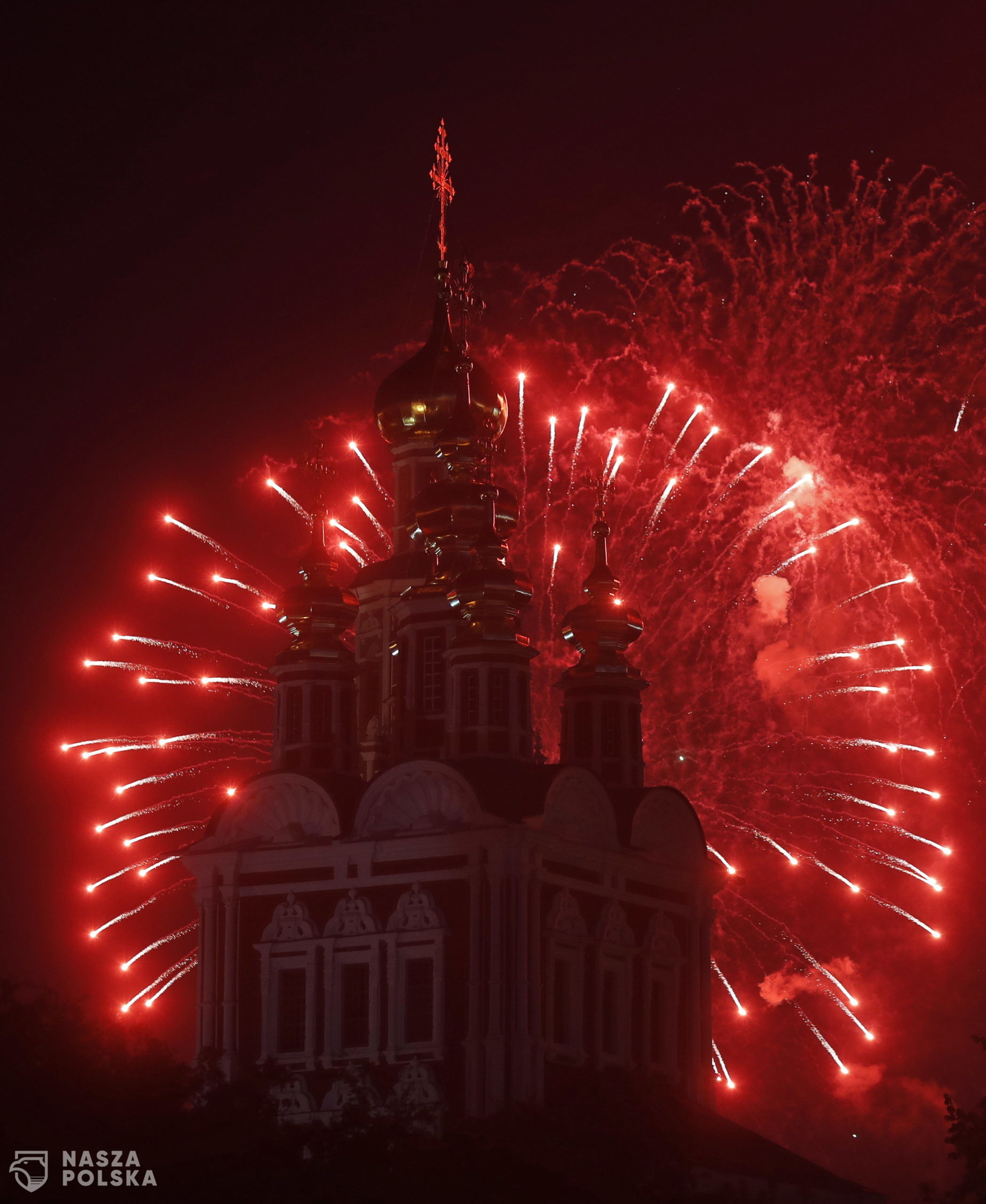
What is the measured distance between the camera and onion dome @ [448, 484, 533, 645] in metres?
58.6

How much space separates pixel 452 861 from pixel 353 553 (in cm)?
984

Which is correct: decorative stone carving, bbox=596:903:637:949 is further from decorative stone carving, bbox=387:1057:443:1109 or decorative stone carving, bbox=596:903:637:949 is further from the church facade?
decorative stone carving, bbox=387:1057:443:1109

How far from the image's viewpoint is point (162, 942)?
197ft

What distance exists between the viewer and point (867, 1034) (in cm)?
5978

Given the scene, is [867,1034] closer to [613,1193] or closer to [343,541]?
[613,1193]

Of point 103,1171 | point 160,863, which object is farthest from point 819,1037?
point 103,1171

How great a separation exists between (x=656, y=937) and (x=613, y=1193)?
29.4ft

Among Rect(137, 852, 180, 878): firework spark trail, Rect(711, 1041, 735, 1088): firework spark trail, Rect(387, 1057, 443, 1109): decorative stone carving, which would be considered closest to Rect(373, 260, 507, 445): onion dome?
Rect(137, 852, 180, 878): firework spark trail

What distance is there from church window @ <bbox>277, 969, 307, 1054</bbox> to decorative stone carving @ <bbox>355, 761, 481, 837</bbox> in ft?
9.01

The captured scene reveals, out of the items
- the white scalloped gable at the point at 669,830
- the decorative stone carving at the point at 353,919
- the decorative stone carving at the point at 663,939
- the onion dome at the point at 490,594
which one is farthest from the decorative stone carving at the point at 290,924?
the decorative stone carving at the point at 663,939

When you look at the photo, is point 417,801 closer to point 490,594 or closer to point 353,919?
point 353,919

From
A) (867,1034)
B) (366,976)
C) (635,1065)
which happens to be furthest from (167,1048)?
(867,1034)

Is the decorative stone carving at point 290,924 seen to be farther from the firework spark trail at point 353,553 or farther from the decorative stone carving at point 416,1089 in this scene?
the firework spark trail at point 353,553

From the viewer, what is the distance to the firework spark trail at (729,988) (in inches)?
2447
